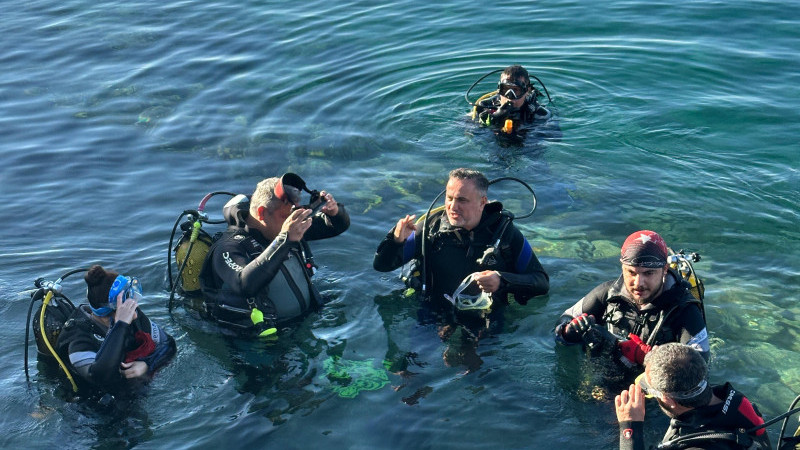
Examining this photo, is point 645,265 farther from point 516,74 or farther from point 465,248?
point 516,74

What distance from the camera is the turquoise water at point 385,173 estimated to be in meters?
6.26

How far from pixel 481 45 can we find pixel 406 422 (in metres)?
9.53

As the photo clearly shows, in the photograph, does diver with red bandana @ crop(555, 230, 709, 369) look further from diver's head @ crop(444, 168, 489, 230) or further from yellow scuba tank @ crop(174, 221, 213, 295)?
yellow scuba tank @ crop(174, 221, 213, 295)

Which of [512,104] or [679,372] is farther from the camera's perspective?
[512,104]

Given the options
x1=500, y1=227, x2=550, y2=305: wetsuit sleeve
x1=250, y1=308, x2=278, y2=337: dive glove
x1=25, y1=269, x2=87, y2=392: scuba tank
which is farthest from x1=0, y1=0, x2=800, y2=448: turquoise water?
x1=500, y1=227, x2=550, y2=305: wetsuit sleeve

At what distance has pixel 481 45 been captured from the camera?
14211mm

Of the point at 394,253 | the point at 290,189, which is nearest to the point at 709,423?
the point at 394,253

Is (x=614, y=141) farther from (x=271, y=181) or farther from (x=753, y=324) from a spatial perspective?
(x=271, y=181)

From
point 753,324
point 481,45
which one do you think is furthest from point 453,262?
point 481,45

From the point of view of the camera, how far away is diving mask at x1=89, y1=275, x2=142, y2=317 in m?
5.90

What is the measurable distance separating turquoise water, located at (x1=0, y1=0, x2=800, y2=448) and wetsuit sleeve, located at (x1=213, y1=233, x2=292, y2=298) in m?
0.74

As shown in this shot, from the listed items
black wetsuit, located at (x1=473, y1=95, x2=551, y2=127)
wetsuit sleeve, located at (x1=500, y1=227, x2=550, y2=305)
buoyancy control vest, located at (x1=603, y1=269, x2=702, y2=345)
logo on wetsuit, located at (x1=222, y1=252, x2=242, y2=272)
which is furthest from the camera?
black wetsuit, located at (x1=473, y1=95, x2=551, y2=127)

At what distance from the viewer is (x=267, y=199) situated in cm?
664

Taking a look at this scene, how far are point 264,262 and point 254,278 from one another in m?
0.16
